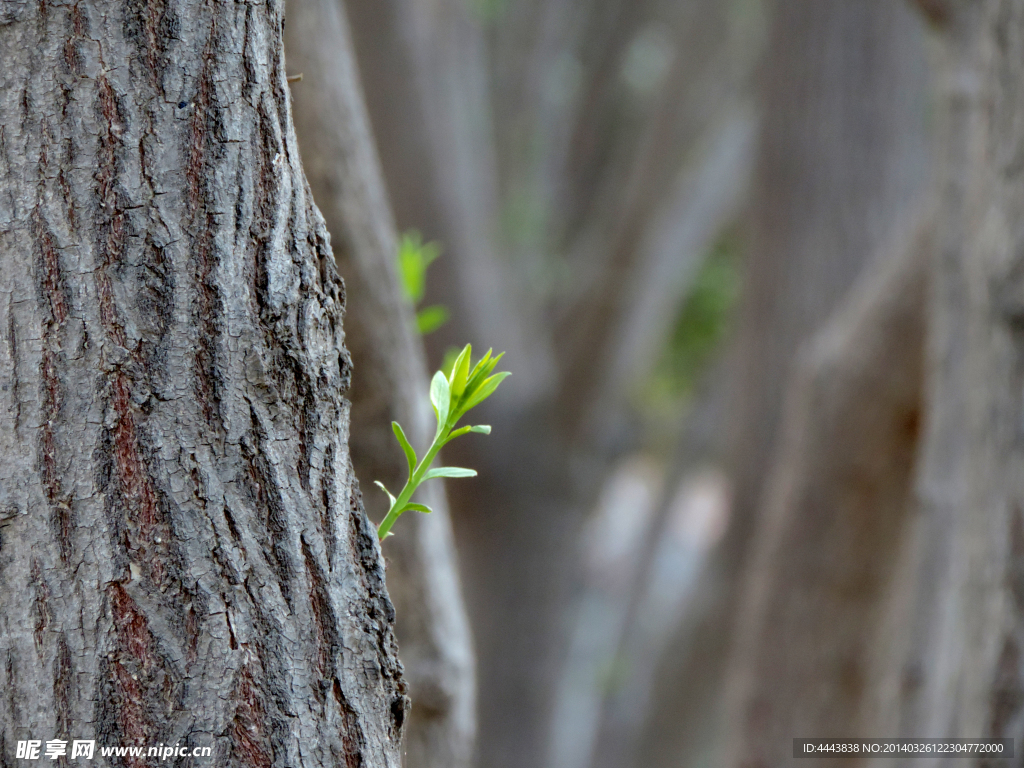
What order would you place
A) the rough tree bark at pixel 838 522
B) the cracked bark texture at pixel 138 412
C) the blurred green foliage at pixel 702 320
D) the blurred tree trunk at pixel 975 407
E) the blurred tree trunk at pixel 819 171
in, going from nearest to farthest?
the cracked bark texture at pixel 138 412 < the blurred tree trunk at pixel 975 407 < the rough tree bark at pixel 838 522 < the blurred tree trunk at pixel 819 171 < the blurred green foliage at pixel 702 320

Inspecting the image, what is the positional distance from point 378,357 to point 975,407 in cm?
76

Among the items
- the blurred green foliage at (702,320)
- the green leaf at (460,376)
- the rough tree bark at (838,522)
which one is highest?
the blurred green foliage at (702,320)

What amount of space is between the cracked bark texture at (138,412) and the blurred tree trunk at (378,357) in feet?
2.06

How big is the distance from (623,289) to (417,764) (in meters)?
2.28

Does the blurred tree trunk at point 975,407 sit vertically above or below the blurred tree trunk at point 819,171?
below

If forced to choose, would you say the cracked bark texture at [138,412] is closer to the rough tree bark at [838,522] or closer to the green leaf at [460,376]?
the green leaf at [460,376]

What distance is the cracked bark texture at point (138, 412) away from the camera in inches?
18.9

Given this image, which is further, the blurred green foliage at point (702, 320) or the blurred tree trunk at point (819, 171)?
the blurred green foliage at point (702, 320)

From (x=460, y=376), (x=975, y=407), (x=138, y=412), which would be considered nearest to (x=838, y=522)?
(x=975, y=407)

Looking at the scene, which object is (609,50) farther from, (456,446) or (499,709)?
(499,709)

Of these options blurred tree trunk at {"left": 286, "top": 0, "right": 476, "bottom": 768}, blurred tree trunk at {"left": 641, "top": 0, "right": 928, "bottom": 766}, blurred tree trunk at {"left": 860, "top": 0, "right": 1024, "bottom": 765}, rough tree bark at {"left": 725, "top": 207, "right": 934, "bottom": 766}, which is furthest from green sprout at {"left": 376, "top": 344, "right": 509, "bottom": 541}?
blurred tree trunk at {"left": 641, "top": 0, "right": 928, "bottom": 766}

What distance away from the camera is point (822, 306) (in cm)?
255

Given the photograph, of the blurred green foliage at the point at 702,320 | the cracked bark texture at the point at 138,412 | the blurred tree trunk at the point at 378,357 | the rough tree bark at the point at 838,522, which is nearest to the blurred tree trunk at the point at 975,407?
the rough tree bark at the point at 838,522

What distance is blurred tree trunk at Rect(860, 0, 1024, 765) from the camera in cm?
110
